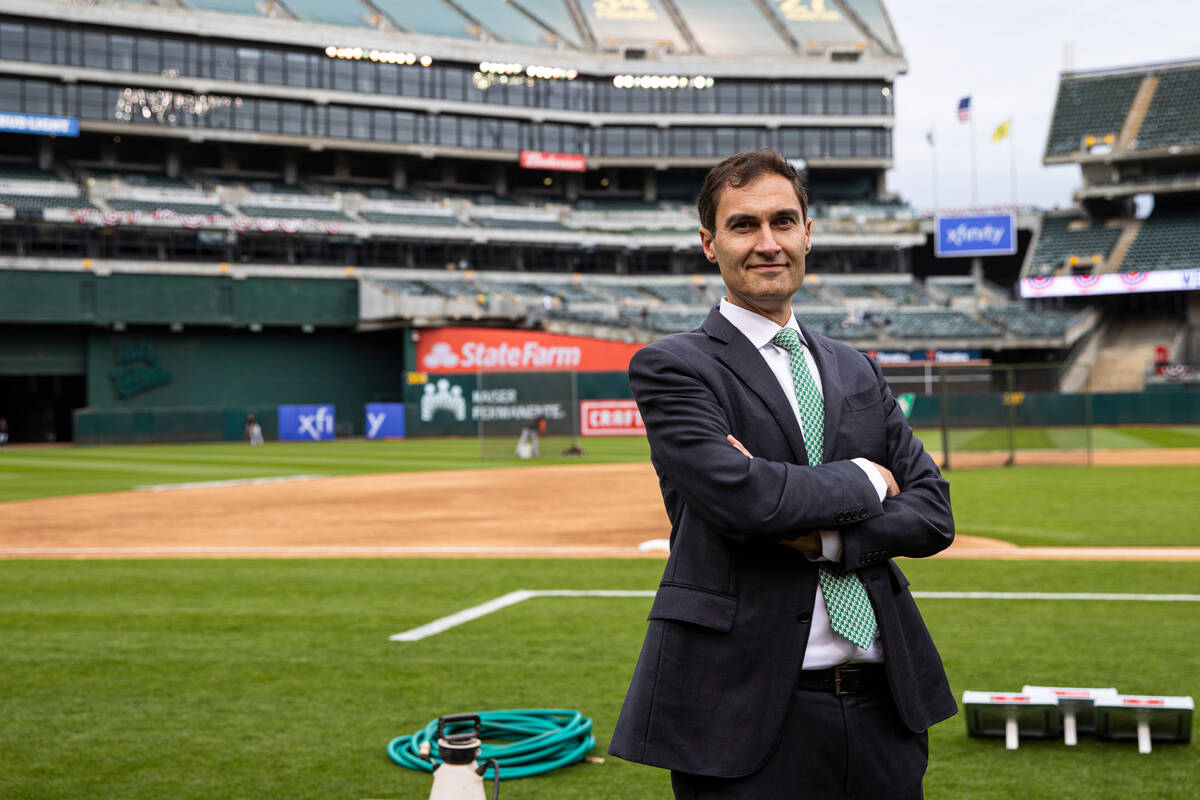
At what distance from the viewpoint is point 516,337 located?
5353 cm

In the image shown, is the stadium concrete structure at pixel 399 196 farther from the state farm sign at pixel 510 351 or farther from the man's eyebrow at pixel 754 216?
the man's eyebrow at pixel 754 216

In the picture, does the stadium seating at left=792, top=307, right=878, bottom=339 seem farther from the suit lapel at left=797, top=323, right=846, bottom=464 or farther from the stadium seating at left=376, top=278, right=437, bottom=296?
the suit lapel at left=797, top=323, right=846, bottom=464

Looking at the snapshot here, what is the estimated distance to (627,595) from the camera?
1082 centimetres

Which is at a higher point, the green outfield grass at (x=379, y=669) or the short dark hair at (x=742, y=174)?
the short dark hair at (x=742, y=174)

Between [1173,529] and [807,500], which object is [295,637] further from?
[1173,529]

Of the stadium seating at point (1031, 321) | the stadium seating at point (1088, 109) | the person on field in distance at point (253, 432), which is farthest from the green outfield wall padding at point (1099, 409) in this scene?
the person on field in distance at point (253, 432)

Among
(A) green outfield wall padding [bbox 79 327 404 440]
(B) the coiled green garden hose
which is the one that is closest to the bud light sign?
(A) green outfield wall padding [bbox 79 327 404 440]

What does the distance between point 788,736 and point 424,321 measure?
52279 mm

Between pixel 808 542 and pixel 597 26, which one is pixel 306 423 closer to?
pixel 597 26

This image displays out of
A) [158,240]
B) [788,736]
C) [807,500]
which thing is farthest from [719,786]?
[158,240]

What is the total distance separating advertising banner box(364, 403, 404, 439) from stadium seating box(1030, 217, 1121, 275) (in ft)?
120

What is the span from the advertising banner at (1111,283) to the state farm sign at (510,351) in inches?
914

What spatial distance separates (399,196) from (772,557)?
65.7 metres

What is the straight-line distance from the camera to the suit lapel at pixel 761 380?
2.96 m
